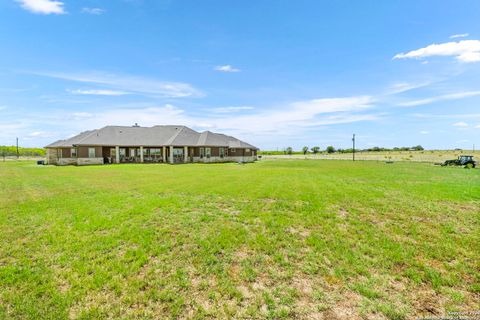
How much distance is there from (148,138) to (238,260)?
1596 inches

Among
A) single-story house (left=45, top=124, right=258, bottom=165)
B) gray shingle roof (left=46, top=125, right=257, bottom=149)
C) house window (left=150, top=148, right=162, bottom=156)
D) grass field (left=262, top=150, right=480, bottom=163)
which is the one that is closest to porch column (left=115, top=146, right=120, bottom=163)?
single-story house (left=45, top=124, right=258, bottom=165)

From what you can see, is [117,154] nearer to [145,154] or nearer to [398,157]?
[145,154]

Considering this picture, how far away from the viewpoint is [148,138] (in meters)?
42.1

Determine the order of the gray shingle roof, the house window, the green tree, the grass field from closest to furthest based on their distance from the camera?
the gray shingle roof, the house window, the grass field, the green tree

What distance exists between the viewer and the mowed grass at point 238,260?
382 cm

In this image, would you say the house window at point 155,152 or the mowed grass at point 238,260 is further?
the house window at point 155,152

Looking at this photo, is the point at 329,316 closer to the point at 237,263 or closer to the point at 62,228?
the point at 237,263

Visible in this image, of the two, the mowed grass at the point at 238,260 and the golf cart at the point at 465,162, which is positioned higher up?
the golf cart at the point at 465,162

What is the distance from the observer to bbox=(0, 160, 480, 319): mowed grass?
12.5 feet

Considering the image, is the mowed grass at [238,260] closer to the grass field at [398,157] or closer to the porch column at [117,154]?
the porch column at [117,154]

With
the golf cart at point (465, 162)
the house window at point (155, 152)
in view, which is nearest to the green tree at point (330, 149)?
the golf cart at point (465, 162)

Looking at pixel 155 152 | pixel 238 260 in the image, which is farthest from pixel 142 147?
pixel 238 260

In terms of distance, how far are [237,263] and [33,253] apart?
453 cm

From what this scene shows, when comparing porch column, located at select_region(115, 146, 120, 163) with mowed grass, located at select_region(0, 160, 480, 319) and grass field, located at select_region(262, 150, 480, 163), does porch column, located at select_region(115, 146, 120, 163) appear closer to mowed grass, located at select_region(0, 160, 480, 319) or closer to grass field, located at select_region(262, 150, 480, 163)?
mowed grass, located at select_region(0, 160, 480, 319)
